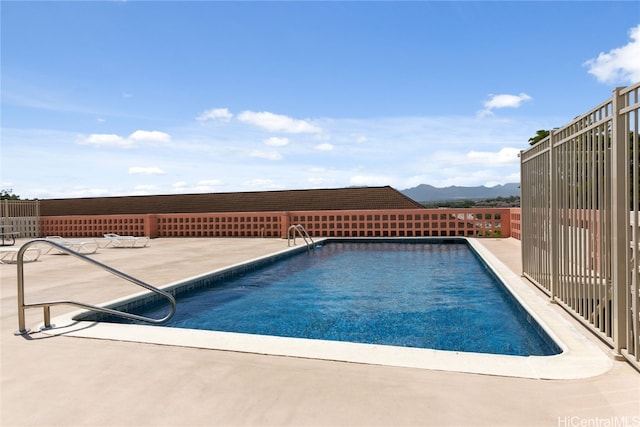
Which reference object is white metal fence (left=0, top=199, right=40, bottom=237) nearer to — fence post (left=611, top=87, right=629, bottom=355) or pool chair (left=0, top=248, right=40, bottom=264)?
pool chair (left=0, top=248, right=40, bottom=264)

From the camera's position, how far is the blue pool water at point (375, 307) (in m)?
4.09

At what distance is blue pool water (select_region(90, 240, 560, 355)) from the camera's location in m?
4.09

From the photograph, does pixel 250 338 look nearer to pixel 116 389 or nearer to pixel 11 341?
pixel 116 389

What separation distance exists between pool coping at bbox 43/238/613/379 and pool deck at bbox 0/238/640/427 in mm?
90

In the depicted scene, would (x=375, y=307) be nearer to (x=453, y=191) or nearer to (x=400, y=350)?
(x=400, y=350)

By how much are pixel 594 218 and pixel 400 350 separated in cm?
192

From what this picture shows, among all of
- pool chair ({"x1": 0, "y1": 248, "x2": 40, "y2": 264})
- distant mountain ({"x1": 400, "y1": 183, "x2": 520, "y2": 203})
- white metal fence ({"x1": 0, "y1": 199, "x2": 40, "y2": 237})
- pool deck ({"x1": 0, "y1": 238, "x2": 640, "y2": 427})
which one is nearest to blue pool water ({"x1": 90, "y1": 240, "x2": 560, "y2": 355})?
pool deck ({"x1": 0, "y1": 238, "x2": 640, "y2": 427})

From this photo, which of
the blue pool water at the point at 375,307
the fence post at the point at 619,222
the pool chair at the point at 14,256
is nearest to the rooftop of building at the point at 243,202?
the blue pool water at the point at 375,307

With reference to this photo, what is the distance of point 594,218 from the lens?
3.28 meters

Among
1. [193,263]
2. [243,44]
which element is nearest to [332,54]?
[243,44]

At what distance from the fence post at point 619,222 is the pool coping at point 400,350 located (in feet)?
0.89

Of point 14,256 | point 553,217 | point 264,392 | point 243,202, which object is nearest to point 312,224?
point 243,202

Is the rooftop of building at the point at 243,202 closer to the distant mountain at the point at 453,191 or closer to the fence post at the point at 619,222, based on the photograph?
the fence post at the point at 619,222

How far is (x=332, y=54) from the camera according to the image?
40.4 feet
